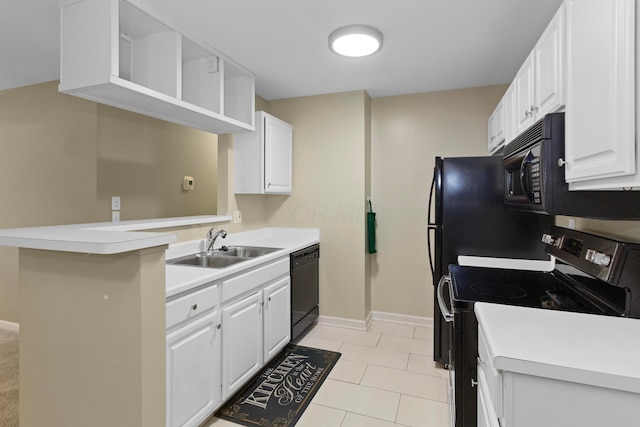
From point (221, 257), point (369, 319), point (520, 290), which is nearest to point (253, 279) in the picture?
point (221, 257)

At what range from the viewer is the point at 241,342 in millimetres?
2107

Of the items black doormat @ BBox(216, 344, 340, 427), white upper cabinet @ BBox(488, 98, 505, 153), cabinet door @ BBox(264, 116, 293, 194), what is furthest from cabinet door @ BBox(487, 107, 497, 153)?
black doormat @ BBox(216, 344, 340, 427)

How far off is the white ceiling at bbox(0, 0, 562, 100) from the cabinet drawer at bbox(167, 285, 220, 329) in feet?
5.18

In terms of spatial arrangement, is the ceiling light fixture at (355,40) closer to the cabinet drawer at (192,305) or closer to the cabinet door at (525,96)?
the cabinet door at (525,96)

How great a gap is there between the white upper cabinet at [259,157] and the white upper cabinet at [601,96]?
2.27 meters

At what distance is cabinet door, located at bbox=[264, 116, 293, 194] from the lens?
3.04m

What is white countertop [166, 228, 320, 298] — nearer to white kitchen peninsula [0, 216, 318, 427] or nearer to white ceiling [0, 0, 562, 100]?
white kitchen peninsula [0, 216, 318, 427]

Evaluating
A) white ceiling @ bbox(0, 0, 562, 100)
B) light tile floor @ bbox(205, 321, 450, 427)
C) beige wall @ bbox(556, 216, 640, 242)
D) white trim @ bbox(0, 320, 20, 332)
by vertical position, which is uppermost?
white ceiling @ bbox(0, 0, 562, 100)

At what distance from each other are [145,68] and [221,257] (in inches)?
54.3

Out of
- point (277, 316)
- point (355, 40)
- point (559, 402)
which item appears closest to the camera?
point (559, 402)

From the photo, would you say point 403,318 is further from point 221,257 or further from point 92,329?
point 92,329

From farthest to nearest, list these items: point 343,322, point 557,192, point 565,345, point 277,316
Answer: point 343,322
point 277,316
point 557,192
point 565,345

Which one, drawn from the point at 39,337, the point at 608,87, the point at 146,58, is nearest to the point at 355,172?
the point at 146,58

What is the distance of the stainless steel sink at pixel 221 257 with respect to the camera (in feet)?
7.98
